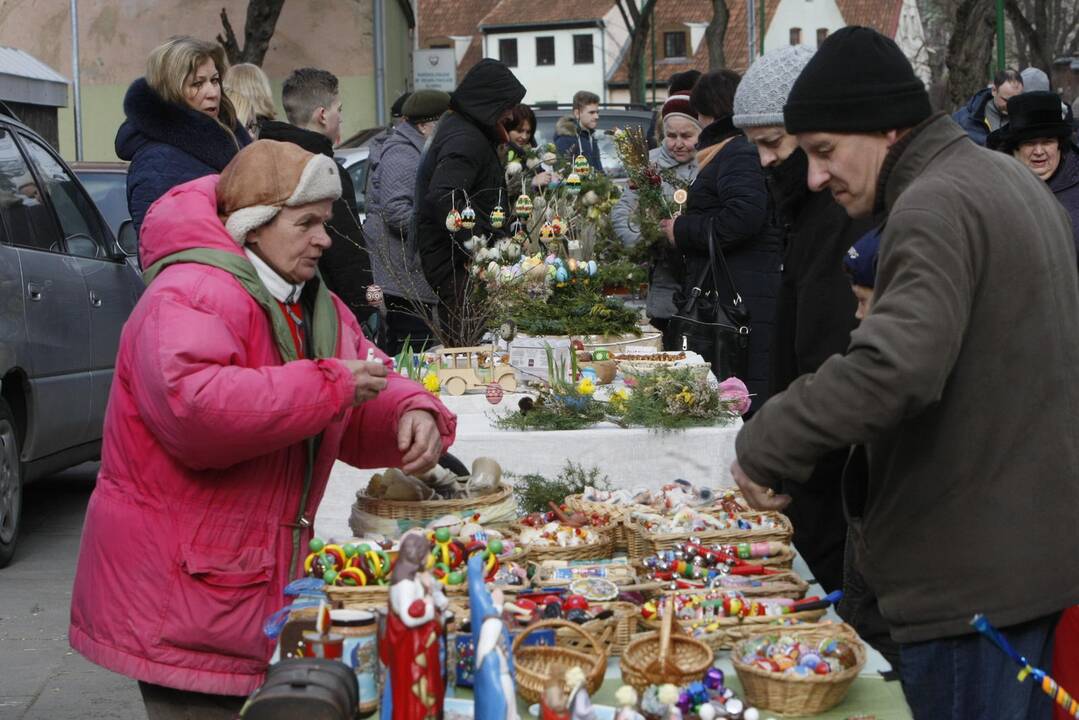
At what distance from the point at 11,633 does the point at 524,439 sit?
2425mm

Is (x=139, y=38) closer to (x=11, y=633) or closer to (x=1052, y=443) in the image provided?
(x=11, y=633)

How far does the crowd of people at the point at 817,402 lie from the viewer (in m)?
2.46

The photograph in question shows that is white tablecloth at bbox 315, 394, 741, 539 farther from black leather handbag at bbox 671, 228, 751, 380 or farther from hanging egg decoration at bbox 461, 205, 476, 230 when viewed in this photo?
hanging egg decoration at bbox 461, 205, 476, 230

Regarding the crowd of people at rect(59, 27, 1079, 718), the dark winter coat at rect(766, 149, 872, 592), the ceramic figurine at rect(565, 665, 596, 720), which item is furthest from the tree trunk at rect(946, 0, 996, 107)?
the ceramic figurine at rect(565, 665, 596, 720)

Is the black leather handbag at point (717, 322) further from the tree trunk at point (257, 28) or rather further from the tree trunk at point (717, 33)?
the tree trunk at point (717, 33)

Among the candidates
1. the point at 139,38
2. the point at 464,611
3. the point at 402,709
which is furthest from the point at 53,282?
the point at 139,38

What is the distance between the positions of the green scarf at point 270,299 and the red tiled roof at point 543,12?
6518 centimetres

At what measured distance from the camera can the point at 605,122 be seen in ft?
54.9

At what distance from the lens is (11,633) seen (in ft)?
18.8

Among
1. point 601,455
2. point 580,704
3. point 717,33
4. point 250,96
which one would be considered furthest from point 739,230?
point 717,33

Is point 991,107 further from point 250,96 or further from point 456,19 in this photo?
point 456,19

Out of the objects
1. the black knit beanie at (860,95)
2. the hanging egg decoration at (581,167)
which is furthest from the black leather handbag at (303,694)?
the hanging egg decoration at (581,167)

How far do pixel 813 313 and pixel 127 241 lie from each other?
5207 millimetres

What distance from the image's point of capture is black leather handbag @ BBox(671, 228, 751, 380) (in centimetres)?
618
